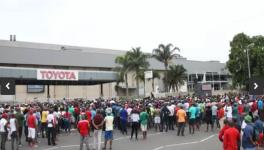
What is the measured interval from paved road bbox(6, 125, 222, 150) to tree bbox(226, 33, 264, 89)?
160 feet

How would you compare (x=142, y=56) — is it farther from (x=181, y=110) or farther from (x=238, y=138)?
(x=238, y=138)

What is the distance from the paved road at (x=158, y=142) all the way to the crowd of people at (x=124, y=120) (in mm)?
495

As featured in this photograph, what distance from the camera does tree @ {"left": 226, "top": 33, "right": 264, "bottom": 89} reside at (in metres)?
72.0

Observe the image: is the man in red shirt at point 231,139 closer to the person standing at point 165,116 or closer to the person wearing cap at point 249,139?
the person wearing cap at point 249,139

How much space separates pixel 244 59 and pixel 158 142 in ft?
177

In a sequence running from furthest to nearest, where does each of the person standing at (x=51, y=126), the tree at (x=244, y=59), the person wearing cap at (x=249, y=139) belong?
1. the tree at (x=244, y=59)
2. the person standing at (x=51, y=126)
3. the person wearing cap at (x=249, y=139)

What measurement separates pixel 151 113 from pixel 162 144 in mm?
7444

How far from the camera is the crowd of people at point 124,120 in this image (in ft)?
44.4

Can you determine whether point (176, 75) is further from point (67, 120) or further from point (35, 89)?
point (67, 120)

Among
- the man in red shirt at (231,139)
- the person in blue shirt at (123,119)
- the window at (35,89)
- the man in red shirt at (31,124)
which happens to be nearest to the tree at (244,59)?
the window at (35,89)

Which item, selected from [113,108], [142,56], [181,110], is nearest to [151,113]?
[113,108]

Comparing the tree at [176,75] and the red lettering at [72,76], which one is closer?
the red lettering at [72,76]

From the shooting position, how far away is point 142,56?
227 feet

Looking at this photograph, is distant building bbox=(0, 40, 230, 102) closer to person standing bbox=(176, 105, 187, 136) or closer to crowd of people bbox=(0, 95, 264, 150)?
crowd of people bbox=(0, 95, 264, 150)
